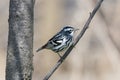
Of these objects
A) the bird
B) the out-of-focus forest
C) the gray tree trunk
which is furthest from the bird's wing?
the out-of-focus forest

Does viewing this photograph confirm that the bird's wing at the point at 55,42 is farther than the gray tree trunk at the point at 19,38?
Yes

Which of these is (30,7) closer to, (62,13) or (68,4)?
(62,13)

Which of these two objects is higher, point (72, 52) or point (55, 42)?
point (55, 42)

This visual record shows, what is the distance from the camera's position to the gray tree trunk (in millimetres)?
2137

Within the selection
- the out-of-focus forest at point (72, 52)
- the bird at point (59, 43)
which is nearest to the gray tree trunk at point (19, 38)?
the bird at point (59, 43)

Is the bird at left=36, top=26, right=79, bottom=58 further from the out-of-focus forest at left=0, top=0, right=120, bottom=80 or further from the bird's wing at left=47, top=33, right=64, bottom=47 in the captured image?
the out-of-focus forest at left=0, top=0, right=120, bottom=80

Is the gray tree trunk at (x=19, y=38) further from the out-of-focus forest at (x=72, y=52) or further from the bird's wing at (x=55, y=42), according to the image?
the out-of-focus forest at (x=72, y=52)

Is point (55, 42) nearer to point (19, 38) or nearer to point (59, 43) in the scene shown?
point (59, 43)

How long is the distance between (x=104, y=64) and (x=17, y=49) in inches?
214

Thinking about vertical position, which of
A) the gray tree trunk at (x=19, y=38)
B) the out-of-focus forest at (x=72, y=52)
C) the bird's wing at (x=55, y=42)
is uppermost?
the gray tree trunk at (x=19, y=38)

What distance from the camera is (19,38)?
84.4 inches

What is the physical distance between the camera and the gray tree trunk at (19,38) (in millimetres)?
2137

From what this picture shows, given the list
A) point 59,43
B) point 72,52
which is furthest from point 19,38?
point 72,52

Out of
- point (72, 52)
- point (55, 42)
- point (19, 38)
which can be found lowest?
point (72, 52)
